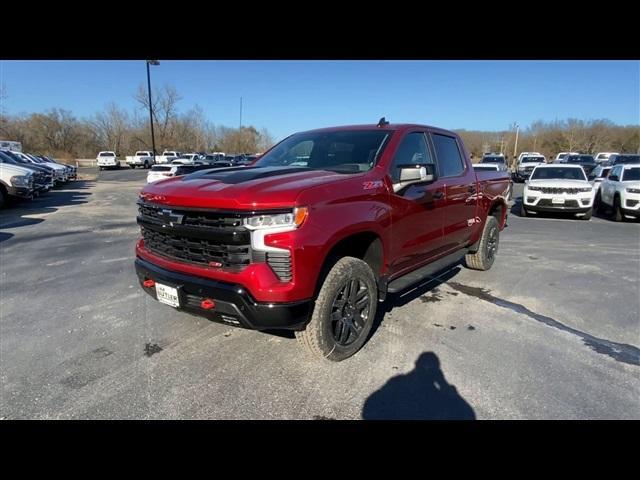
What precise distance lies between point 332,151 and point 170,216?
1779mm

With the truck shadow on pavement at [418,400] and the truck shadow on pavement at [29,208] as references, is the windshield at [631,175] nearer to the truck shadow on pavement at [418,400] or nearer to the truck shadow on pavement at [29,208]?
the truck shadow on pavement at [418,400]

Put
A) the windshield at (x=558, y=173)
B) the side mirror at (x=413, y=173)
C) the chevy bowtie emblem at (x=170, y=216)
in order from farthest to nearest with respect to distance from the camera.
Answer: the windshield at (x=558, y=173), the side mirror at (x=413, y=173), the chevy bowtie emblem at (x=170, y=216)

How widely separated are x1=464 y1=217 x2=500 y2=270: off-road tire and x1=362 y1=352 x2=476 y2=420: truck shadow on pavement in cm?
316

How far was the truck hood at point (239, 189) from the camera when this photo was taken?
104 inches

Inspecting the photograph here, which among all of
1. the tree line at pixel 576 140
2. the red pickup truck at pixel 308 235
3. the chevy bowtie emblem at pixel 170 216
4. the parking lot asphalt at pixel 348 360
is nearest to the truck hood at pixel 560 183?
the parking lot asphalt at pixel 348 360

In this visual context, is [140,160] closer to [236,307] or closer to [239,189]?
[239,189]

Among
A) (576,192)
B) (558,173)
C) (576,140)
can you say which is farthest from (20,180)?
(576,140)

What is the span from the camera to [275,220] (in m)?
2.66

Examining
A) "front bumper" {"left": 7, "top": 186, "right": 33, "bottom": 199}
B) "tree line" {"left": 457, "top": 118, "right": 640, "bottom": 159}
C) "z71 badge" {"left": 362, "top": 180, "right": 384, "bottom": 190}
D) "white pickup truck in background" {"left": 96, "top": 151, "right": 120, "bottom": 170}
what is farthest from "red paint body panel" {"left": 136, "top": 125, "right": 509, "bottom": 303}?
"tree line" {"left": 457, "top": 118, "right": 640, "bottom": 159}

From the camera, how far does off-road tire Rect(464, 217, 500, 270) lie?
5828mm

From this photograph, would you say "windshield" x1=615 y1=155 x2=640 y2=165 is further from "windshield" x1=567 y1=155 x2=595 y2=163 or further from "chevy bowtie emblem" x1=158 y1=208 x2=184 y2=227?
"chevy bowtie emblem" x1=158 y1=208 x2=184 y2=227

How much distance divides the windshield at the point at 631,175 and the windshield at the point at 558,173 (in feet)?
3.77
